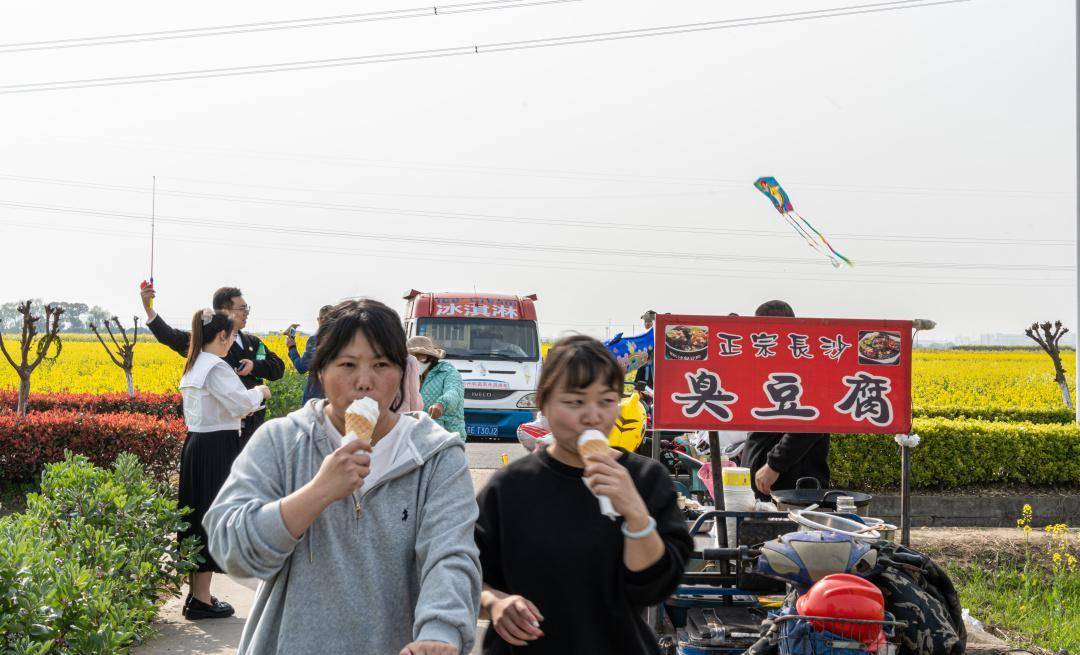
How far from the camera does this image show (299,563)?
6.66 ft

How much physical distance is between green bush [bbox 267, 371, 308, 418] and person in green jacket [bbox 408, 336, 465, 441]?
7.81 meters

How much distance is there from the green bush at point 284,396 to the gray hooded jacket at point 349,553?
41.7ft

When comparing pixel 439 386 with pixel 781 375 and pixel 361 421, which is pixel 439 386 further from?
→ pixel 361 421

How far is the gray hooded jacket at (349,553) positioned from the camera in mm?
1972

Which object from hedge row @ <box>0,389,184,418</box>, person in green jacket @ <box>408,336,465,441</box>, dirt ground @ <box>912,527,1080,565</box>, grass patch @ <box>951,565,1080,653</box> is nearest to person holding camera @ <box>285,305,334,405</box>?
person in green jacket @ <box>408,336,465,441</box>

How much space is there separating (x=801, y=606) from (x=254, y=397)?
136 inches

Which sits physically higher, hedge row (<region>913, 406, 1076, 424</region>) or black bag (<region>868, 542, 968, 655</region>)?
black bag (<region>868, 542, 968, 655</region>)

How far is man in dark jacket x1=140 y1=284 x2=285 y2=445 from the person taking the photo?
6051 mm

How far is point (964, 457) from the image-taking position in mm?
11250

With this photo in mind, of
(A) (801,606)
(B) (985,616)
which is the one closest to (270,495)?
(A) (801,606)

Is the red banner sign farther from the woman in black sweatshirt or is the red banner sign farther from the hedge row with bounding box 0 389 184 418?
the hedge row with bounding box 0 389 184 418

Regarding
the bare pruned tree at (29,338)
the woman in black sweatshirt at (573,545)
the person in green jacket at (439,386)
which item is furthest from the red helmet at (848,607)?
the bare pruned tree at (29,338)

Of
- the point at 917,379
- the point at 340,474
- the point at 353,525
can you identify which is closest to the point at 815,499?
the point at 353,525

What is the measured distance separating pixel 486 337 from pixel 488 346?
192 mm
